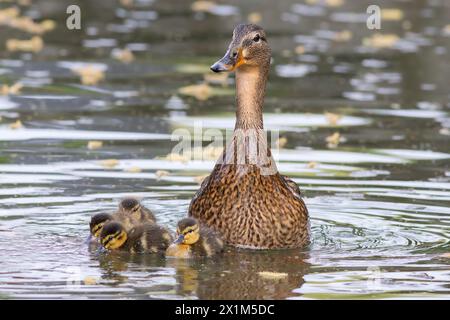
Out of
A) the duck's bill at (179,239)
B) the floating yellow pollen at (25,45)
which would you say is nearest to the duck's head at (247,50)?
the duck's bill at (179,239)

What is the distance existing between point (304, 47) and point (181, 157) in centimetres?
634

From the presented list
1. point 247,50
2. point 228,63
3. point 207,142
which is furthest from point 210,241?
point 207,142

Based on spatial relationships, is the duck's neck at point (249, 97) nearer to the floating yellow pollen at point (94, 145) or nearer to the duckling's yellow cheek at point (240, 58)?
the duckling's yellow cheek at point (240, 58)

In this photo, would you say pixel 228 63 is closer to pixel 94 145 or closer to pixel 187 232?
pixel 187 232

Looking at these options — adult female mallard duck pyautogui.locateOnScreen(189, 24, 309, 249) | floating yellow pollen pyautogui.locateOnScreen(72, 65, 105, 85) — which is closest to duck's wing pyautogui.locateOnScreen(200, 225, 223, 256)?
adult female mallard duck pyautogui.locateOnScreen(189, 24, 309, 249)

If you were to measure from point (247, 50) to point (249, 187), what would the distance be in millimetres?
1012

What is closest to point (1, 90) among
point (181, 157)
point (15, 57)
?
point (15, 57)

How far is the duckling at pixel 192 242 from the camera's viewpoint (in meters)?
9.89

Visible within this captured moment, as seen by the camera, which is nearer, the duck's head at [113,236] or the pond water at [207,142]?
the pond water at [207,142]

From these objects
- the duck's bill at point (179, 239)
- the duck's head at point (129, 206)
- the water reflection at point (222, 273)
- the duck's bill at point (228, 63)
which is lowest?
the water reflection at point (222, 273)

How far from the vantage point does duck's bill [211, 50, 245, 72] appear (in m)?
10.1

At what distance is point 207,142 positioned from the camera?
1407 centimetres

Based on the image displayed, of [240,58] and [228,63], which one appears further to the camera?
[240,58]

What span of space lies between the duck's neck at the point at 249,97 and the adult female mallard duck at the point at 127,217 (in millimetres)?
943
